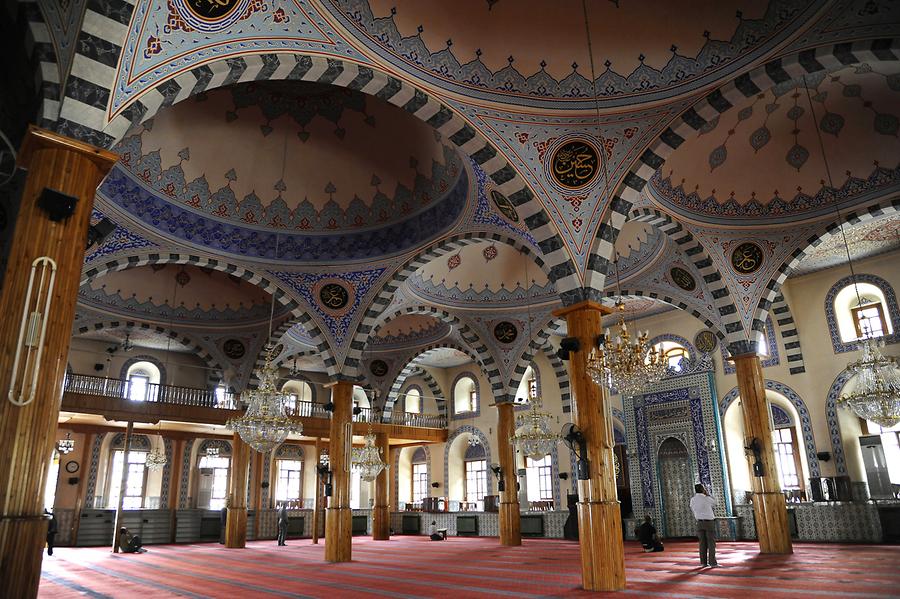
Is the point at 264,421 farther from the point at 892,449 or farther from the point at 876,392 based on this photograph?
the point at 892,449

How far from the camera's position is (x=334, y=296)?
11047 mm

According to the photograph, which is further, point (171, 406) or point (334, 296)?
point (171, 406)

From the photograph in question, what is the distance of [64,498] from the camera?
15.4 metres

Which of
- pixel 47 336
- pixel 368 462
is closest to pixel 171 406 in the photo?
pixel 368 462

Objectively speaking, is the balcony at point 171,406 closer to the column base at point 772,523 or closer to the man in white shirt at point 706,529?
the man in white shirt at point 706,529

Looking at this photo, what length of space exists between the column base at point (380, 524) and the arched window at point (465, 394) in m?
4.73

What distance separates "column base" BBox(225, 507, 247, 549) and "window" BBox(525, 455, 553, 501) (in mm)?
7703

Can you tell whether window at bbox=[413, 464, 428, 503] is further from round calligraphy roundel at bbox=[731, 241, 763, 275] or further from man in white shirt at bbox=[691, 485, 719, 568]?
man in white shirt at bbox=[691, 485, 719, 568]

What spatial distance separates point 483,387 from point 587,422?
12413 mm

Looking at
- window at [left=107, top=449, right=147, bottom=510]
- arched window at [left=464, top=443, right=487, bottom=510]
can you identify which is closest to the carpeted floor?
window at [left=107, top=449, right=147, bottom=510]

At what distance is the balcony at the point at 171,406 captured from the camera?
504 inches

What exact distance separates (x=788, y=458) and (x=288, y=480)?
45.7 ft

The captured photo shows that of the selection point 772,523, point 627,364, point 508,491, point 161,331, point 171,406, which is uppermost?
point 161,331

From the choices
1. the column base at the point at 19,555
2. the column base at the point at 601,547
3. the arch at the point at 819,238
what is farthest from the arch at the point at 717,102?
the column base at the point at 19,555
